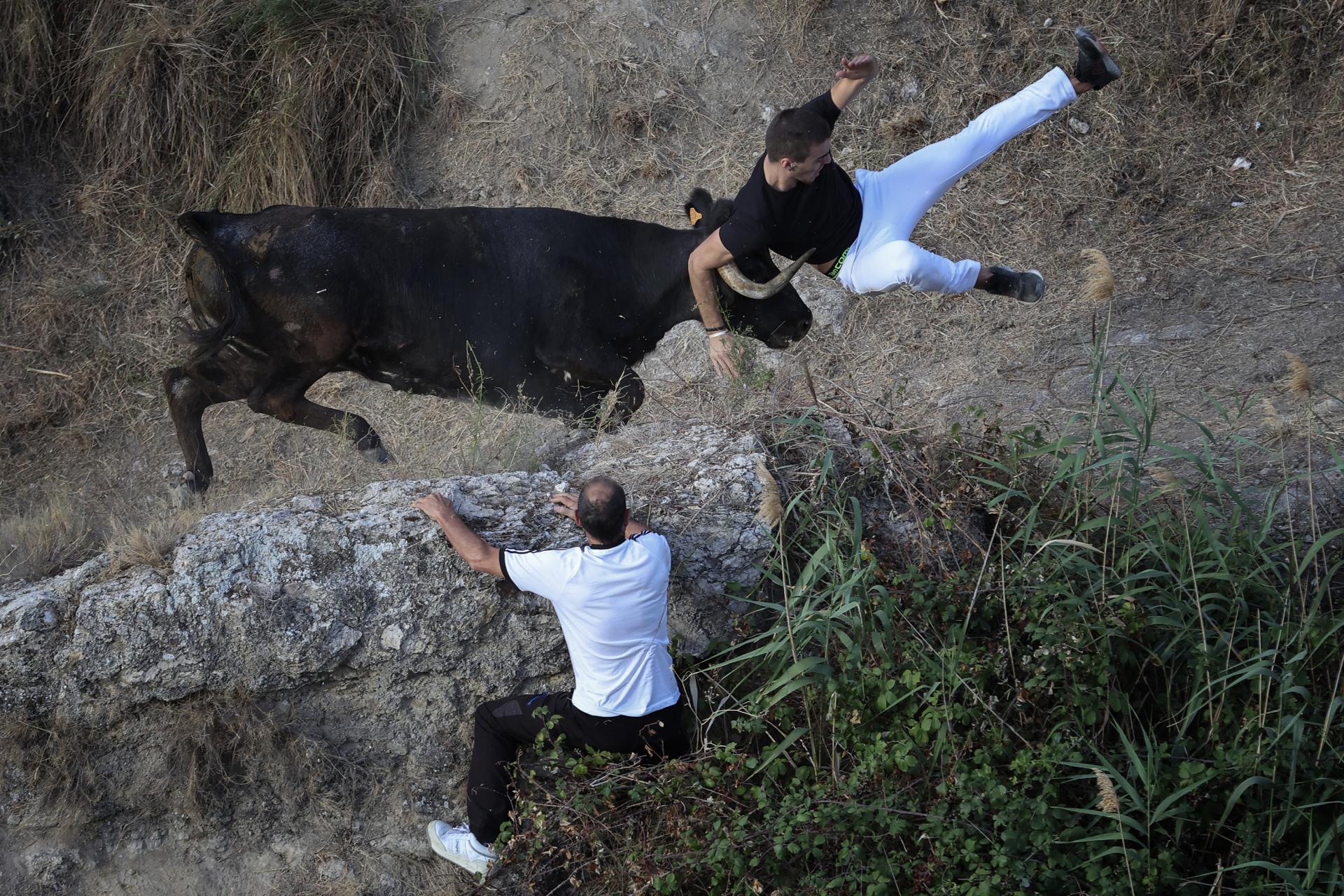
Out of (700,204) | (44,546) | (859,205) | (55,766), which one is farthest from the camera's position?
(700,204)

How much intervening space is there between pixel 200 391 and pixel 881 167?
199 inches

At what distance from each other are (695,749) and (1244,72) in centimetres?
697

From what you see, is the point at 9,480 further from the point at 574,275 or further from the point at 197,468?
the point at 574,275

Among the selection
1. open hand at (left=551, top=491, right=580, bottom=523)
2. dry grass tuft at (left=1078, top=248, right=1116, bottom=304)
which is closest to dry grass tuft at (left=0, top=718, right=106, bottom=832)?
open hand at (left=551, top=491, right=580, bottom=523)

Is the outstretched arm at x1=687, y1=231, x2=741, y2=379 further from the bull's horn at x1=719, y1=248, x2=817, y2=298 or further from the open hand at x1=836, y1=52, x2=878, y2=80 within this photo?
the open hand at x1=836, y1=52, x2=878, y2=80

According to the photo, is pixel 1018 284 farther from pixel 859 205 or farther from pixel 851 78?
pixel 851 78

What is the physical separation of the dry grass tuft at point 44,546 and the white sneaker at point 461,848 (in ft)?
5.68

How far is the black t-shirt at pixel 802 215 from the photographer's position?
532 centimetres

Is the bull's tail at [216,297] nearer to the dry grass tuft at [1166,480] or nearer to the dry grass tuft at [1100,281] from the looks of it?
the dry grass tuft at [1100,281]

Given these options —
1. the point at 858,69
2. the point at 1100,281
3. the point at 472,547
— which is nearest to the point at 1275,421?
the point at 1100,281

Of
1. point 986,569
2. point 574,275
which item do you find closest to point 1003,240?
point 574,275

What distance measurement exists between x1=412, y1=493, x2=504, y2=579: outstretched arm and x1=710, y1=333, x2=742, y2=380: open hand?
1.83 metres

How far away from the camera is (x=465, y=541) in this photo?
3695mm

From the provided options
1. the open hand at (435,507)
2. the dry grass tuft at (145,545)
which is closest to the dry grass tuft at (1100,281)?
the open hand at (435,507)
